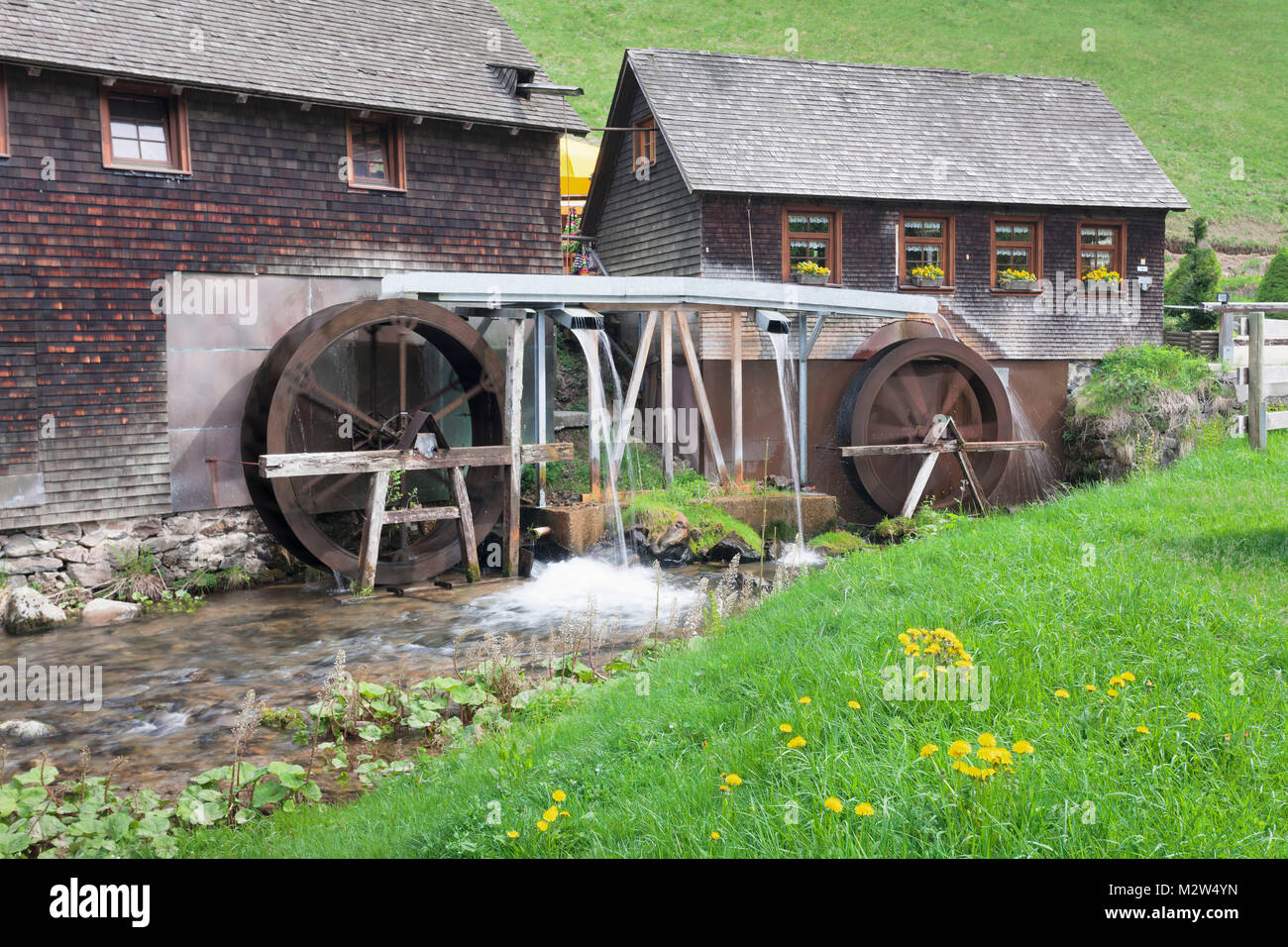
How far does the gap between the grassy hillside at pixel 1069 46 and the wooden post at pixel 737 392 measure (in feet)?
94.4

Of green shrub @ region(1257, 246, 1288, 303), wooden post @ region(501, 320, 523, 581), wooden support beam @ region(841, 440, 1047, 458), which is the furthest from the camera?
green shrub @ region(1257, 246, 1288, 303)

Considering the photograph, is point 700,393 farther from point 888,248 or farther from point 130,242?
point 130,242

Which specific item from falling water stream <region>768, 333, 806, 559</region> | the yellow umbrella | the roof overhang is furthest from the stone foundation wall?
the yellow umbrella

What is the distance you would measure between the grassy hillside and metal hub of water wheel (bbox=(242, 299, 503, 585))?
99.8 feet

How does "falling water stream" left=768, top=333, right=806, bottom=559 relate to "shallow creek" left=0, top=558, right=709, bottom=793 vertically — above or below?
above

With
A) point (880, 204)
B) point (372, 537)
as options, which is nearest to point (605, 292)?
point (372, 537)

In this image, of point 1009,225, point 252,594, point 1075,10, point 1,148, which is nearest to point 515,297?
point 252,594

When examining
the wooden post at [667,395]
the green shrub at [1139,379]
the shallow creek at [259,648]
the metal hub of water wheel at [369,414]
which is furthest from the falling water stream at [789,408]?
the green shrub at [1139,379]

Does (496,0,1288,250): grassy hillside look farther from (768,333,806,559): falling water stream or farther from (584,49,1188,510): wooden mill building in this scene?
(768,333,806,559): falling water stream

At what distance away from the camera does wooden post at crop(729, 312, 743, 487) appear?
13.5 meters

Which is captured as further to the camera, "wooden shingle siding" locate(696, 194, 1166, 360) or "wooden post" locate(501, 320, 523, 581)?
"wooden shingle siding" locate(696, 194, 1166, 360)

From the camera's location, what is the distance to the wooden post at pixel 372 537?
1068cm

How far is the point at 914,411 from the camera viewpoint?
53.3 ft

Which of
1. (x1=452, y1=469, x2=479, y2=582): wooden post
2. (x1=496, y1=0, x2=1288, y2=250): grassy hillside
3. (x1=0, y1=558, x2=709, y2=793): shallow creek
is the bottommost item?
(x1=0, y1=558, x2=709, y2=793): shallow creek
